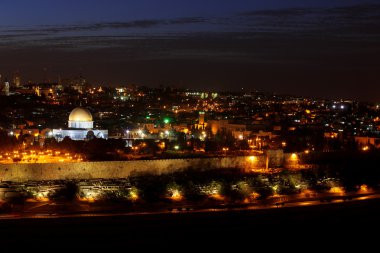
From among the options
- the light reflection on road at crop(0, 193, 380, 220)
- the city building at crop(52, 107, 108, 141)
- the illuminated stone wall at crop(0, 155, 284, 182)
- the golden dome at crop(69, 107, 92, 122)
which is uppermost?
the golden dome at crop(69, 107, 92, 122)

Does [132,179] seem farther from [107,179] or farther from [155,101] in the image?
[155,101]

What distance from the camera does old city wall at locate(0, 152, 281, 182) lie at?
48.1 ft

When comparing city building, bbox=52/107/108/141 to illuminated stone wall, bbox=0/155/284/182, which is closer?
illuminated stone wall, bbox=0/155/284/182

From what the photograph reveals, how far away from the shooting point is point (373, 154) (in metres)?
21.9

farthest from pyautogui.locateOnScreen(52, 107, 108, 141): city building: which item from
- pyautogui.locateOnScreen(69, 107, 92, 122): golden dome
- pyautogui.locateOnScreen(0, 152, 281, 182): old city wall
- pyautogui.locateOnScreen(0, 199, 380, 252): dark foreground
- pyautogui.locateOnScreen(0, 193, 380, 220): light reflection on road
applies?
pyautogui.locateOnScreen(0, 199, 380, 252): dark foreground

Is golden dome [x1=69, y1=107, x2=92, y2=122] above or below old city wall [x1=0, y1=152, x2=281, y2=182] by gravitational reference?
above

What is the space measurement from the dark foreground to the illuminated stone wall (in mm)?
2522

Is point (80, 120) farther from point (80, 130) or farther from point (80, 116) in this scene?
point (80, 130)

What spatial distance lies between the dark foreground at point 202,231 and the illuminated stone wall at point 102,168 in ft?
8.27

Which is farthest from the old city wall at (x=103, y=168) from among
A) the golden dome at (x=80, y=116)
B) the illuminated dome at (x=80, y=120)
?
the golden dome at (x=80, y=116)

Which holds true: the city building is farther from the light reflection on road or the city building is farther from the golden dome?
the light reflection on road

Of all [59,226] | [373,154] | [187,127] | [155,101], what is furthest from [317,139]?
[155,101]

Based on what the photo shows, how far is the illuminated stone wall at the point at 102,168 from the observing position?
14648 mm

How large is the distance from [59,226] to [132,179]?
3.65 m
